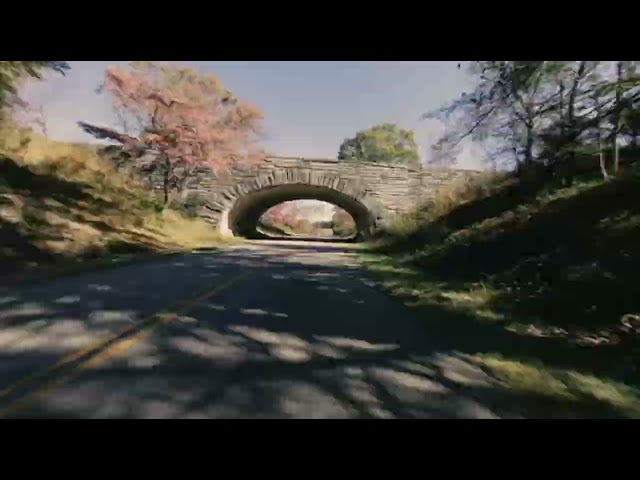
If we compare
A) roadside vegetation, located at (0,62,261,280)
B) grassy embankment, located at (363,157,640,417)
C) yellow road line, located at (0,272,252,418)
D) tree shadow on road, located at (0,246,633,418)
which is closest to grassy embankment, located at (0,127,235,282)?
roadside vegetation, located at (0,62,261,280)

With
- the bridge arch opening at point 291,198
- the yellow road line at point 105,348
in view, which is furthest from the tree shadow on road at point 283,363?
the bridge arch opening at point 291,198

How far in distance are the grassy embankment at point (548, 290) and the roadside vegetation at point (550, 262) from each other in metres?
0.03

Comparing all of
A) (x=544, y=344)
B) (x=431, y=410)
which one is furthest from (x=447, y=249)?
(x=431, y=410)

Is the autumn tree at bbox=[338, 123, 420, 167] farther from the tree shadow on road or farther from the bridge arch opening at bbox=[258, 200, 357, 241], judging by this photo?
the tree shadow on road

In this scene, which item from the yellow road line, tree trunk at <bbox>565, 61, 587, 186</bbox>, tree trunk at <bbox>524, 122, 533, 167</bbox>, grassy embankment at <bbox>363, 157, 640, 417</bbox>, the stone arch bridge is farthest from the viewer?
the stone arch bridge

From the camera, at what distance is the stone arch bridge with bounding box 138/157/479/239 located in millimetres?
36156

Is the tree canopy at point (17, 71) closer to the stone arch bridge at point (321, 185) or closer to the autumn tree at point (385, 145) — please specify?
the stone arch bridge at point (321, 185)

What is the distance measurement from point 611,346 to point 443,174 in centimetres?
3232

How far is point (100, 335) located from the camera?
6977 mm

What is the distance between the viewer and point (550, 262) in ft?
37.5

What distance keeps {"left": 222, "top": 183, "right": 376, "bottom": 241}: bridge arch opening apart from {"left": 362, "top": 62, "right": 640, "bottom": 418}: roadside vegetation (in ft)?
53.4

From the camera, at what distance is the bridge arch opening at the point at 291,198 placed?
38531mm

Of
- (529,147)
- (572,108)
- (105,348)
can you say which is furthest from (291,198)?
(105,348)
